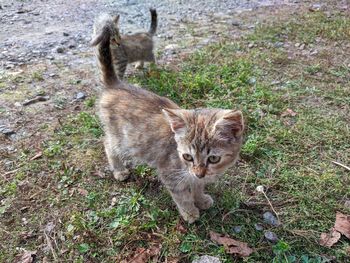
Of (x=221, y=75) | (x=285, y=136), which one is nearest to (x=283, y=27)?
(x=221, y=75)

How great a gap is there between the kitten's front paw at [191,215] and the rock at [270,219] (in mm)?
600

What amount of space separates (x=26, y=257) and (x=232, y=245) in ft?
5.53

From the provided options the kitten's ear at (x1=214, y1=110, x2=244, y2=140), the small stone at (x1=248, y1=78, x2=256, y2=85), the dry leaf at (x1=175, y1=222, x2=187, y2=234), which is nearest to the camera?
the kitten's ear at (x1=214, y1=110, x2=244, y2=140)

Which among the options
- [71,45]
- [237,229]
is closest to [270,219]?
[237,229]

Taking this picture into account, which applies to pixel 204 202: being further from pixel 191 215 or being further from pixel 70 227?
pixel 70 227

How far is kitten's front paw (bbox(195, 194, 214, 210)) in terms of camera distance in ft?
11.2

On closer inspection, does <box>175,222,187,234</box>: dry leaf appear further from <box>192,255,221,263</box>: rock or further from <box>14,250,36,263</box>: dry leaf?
<box>14,250,36,263</box>: dry leaf

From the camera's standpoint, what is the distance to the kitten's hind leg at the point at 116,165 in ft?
12.4

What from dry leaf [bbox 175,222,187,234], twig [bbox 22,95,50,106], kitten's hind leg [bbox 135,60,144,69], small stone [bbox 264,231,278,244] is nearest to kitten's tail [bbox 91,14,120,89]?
dry leaf [bbox 175,222,187,234]

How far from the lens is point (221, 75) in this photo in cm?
534

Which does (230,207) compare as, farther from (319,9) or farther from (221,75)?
(319,9)

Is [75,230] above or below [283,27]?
below

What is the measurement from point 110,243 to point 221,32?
4.75 metres

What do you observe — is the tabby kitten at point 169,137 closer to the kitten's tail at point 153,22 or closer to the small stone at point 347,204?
the small stone at point 347,204
